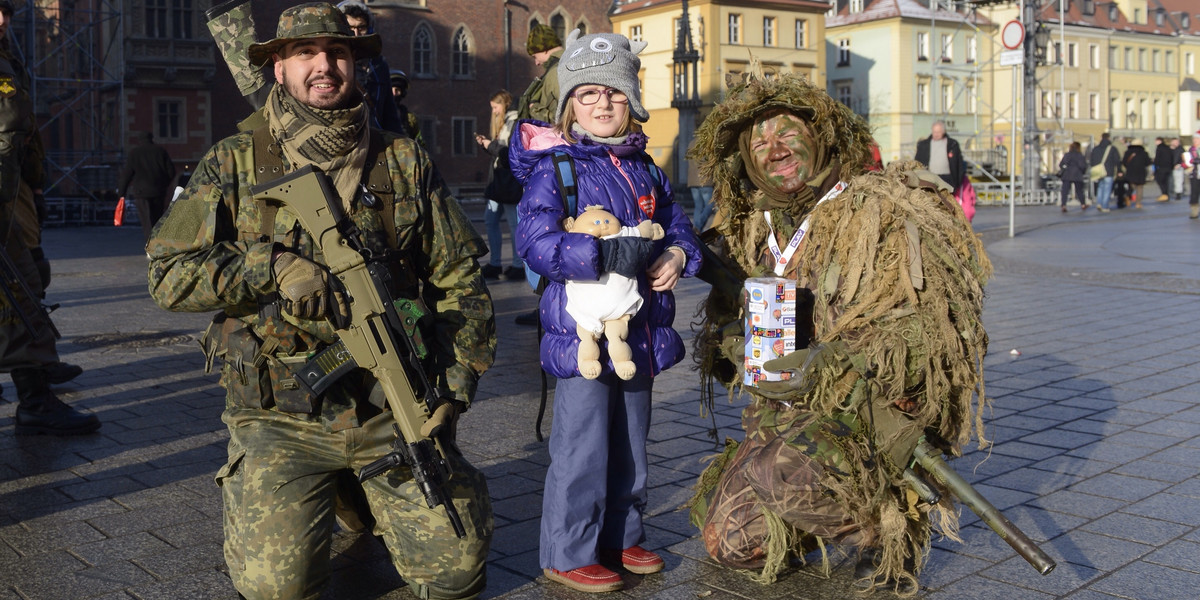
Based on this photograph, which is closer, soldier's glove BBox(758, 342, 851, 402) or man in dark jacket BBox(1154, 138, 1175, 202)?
soldier's glove BBox(758, 342, 851, 402)

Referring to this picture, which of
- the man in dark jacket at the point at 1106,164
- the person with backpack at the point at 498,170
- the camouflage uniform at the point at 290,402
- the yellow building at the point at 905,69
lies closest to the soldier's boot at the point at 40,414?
the person with backpack at the point at 498,170

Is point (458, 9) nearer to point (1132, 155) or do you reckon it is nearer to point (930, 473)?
point (1132, 155)

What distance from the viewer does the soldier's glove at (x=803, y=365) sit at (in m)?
3.71

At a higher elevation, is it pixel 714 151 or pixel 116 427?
pixel 714 151

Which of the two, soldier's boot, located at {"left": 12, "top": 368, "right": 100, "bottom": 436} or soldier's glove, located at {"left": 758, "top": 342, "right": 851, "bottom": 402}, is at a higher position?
soldier's glove, located at {"left": 758, "top": 342, "right": 851, "bottom": 402}

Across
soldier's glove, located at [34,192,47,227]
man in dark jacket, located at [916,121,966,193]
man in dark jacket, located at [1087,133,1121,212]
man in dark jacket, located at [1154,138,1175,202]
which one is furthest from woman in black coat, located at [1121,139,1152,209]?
soldier's glove, located at [34,192,47,227]

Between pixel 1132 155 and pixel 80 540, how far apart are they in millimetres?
29824

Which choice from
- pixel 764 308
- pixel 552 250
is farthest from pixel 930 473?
pixel 552 250

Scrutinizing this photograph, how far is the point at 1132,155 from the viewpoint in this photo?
29578 mm

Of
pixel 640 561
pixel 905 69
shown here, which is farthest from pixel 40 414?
pixel 905 69

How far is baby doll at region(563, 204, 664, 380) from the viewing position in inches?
145

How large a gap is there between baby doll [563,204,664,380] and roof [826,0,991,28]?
65195 millimetres

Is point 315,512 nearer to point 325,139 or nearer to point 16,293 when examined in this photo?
point 325,139

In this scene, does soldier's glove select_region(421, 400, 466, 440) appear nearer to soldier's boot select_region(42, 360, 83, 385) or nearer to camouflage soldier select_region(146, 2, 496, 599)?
camouflage soldier select_region(146, 2, 496, 599)
